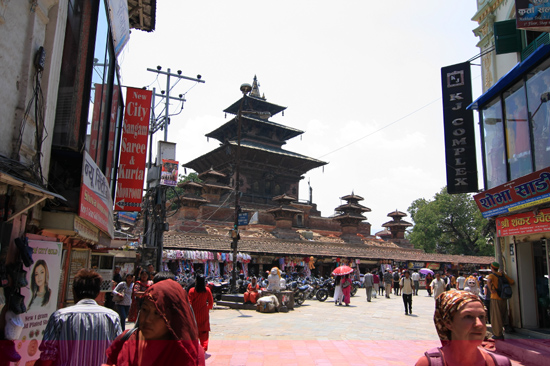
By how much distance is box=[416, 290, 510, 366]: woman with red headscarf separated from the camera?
7.67 ft

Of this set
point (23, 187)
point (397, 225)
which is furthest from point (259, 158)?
point (23, 187)

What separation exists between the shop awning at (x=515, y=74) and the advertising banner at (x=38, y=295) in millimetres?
9158

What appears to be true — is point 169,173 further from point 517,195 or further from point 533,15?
point 533,15

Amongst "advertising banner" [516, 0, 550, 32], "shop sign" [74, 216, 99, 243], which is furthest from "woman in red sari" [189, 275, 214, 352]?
"advertising banner" [516, 0, 550, 32]

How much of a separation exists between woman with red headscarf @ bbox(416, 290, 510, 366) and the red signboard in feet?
33.9

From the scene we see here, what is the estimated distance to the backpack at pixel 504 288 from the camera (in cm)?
884

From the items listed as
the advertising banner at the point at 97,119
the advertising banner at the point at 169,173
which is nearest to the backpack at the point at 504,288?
the advertising banner at the point at 97,119

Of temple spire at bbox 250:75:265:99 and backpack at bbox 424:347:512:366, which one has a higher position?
temple spire at bbox 250:75:265:99

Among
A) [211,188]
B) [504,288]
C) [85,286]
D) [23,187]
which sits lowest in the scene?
[504,288]

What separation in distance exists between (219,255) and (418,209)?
39.6 metres

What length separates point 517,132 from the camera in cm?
927

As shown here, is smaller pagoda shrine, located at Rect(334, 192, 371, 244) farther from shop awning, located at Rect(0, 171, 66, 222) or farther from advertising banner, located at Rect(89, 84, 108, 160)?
shop awning, located at Rect(0, 171, 66, 222)

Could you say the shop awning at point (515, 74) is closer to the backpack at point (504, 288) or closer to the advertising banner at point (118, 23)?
the backpack at point (504, 288)

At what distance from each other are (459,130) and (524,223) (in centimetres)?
379
